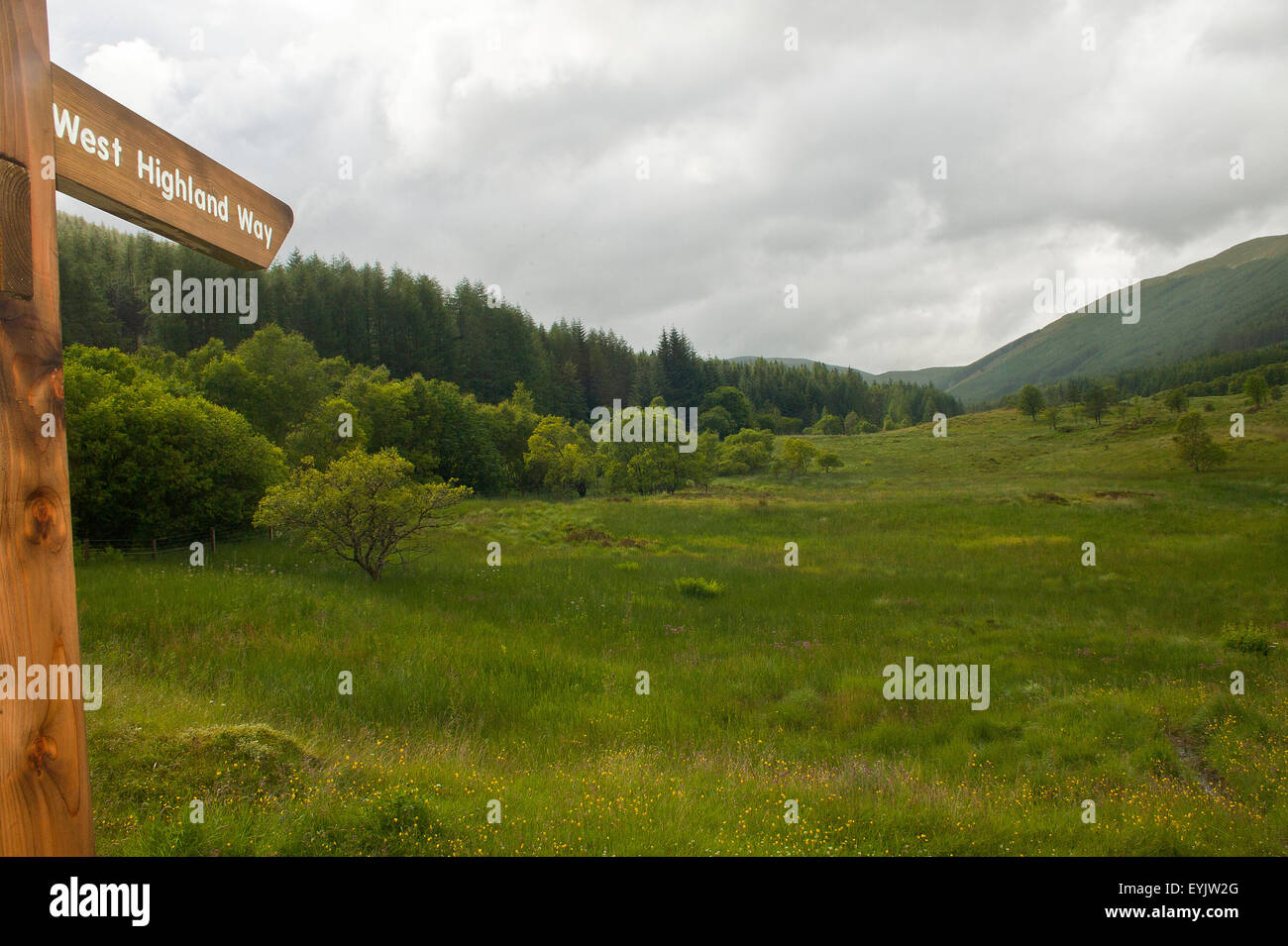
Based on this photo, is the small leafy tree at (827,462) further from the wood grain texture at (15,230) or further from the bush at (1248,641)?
the wood grain texture at (15,230)

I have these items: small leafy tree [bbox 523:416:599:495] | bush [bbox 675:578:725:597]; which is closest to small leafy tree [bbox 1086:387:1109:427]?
small leafy tree [bbox 523:416:599:495]

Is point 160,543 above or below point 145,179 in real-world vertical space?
below

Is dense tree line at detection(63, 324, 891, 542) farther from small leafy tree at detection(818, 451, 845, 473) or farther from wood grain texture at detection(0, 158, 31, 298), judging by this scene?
wood grain texture at detection(0, 158, 31, 298)

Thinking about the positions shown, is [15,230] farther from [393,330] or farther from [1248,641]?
[393,330]

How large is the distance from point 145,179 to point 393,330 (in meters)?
92.1

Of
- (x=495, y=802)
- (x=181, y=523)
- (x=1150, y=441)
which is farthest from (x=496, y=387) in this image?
(x=495, y=802)

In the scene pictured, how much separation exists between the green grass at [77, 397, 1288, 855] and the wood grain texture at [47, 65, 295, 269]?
152 inches

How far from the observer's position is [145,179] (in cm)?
286

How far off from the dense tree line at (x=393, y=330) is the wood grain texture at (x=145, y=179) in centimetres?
4526

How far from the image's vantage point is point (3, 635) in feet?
6.64

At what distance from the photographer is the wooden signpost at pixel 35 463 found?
2057 mm

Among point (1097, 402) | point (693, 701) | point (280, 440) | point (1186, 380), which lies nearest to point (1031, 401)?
point (1097, 402)
